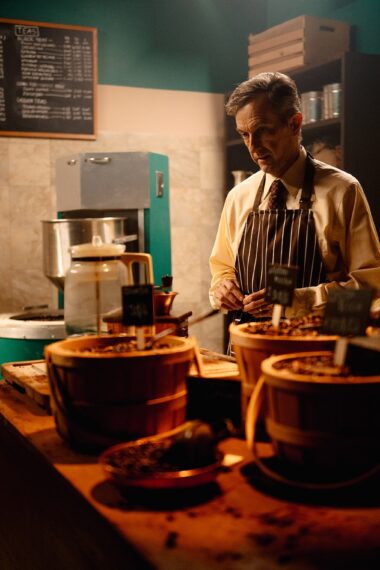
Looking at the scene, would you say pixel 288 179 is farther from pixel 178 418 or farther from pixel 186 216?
pixel 186 216

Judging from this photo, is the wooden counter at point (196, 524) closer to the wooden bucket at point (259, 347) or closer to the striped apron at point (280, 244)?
the wooden bucket at point (259, 347)

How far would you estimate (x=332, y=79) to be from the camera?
4.91m

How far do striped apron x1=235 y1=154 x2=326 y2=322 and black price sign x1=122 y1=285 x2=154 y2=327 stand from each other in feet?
4.50

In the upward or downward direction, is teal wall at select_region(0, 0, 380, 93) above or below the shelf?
above

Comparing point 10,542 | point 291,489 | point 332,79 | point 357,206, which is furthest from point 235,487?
point 332,79

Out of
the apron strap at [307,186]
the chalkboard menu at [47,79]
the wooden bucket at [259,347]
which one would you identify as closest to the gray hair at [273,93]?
the apron strap at [307,186]

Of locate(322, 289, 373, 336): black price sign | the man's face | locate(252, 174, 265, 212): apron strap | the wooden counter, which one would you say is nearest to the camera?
the wooden counter

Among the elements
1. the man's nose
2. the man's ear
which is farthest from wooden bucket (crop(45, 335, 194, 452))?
the man's ear

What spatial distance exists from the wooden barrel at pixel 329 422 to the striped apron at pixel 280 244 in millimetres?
1612

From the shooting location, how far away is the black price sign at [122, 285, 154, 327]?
4.80ft

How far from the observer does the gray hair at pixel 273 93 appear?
2779mm

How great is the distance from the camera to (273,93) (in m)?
2.79

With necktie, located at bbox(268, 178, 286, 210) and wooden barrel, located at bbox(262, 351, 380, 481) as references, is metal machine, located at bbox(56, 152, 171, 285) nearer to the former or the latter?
necktie, located at bbox(268, 178, 286, 210)

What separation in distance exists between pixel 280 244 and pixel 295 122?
21.1 inches
